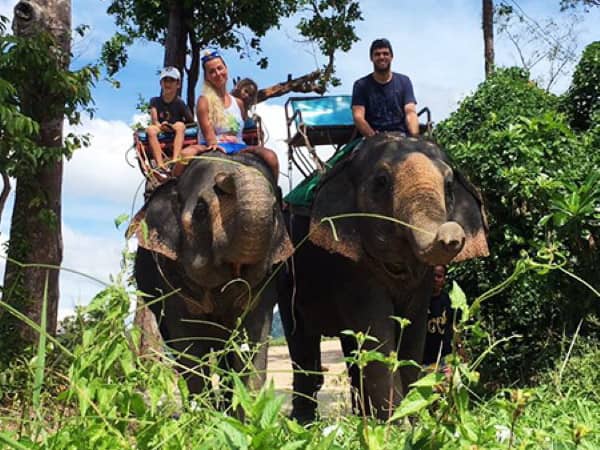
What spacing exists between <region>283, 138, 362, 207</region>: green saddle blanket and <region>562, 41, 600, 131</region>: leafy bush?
3133mm

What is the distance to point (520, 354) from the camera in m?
7.39

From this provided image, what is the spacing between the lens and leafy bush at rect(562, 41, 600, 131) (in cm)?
812

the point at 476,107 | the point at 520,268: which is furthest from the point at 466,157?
the point at 520,268

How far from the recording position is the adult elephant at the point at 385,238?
4812 millimetres

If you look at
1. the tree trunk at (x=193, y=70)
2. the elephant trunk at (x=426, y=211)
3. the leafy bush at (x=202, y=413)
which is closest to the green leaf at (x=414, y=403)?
the leafy bush at (x=202, y=413)

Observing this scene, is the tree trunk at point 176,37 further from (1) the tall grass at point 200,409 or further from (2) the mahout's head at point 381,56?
(1) the tall grass at point 200,409

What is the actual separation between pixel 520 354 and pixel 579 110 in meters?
2.62

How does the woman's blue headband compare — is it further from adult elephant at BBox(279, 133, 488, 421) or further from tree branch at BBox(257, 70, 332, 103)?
tree branch at BBox(257, 70, 332, 103)

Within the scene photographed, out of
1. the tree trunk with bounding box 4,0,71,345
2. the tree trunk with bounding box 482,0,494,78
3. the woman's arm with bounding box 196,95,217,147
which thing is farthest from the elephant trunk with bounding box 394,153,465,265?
the tree trunk with bounding box 482,0,494,78

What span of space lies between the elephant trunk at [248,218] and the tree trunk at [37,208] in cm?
411

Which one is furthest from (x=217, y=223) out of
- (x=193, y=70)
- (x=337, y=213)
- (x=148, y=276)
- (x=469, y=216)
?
(x=193, y=70)

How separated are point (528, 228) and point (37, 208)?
15.3 feet

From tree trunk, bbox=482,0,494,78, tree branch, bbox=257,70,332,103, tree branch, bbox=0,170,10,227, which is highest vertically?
tree trunk, bbox=482,0,494,78

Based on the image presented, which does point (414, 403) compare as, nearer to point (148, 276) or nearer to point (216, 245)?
point (216, 245)
